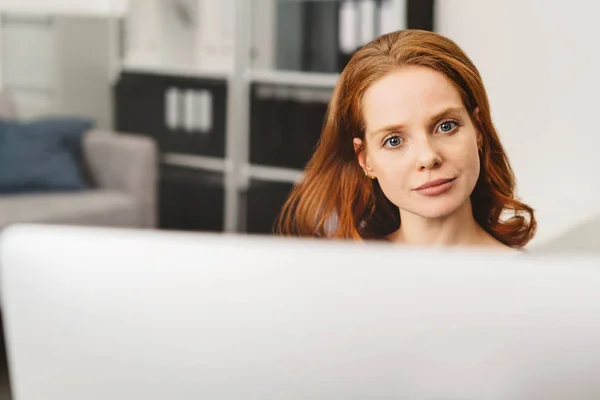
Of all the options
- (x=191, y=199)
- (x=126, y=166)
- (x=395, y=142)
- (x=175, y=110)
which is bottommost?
(x=191, y=199)

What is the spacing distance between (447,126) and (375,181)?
11 cm

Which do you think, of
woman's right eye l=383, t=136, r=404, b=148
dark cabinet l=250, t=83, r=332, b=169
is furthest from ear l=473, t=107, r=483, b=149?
dark cabinet l=250, t=83, r=332, b=169

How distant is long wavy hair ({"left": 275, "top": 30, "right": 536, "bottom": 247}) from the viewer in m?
1.07

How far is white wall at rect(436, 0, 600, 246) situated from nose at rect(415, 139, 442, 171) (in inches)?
15.5

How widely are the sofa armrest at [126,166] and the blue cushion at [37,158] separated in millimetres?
90

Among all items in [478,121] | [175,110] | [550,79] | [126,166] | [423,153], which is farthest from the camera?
[175,110]

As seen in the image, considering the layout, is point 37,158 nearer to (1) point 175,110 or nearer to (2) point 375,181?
(1) point 175,110

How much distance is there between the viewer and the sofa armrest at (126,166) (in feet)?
9.84

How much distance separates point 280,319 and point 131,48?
2965 millimetres

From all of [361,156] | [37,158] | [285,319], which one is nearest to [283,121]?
[37,158]

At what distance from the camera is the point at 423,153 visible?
3.19 feet

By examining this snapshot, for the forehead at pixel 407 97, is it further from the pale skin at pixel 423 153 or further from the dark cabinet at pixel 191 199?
the dark cabinet at pixel 191 199

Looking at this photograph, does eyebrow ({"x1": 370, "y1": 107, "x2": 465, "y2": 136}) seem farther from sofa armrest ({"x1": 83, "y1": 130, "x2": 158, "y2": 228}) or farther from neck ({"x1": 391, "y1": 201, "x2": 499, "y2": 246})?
sofa armrest ({"x1": 83, "y1": 130, "x2": 158, "y2": 228})

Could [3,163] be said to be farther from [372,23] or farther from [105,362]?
[105,362]
